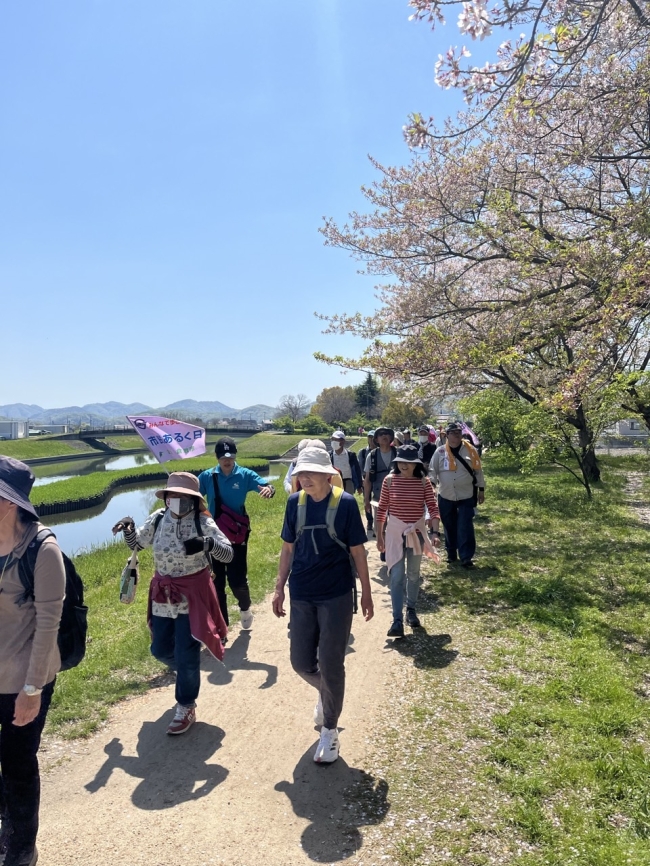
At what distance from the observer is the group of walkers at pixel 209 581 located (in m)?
2.52

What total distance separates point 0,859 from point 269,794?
1.32 metres

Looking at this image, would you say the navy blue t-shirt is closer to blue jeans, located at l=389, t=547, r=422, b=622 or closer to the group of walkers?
the group of walkers

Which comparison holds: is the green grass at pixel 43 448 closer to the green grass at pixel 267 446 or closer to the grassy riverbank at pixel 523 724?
the green grass at pixel 267 446

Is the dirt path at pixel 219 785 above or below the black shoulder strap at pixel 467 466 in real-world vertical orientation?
below

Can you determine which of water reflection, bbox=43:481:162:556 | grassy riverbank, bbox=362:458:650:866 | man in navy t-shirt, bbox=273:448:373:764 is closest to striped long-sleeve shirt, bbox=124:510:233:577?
man in navy t-shirt, bbox=273:448:373:764

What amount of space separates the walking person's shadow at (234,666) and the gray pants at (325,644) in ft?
3.90

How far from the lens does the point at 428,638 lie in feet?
17.8

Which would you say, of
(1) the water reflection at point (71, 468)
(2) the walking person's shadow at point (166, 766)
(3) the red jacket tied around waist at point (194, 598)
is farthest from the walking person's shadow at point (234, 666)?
(1) the water reflection at point (71, 468)

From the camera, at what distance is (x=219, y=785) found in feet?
10.7

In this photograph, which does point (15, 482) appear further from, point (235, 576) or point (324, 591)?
point (235, 576)

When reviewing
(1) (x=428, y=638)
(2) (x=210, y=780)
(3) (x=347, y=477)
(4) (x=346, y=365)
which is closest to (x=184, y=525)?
(2) (x=210, y=780)

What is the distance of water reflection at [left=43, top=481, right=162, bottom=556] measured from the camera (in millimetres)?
19766

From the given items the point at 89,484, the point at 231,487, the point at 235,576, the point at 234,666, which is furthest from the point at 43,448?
the point at 234,666

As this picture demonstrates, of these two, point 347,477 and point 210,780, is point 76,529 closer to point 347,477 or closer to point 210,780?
point 347,477
